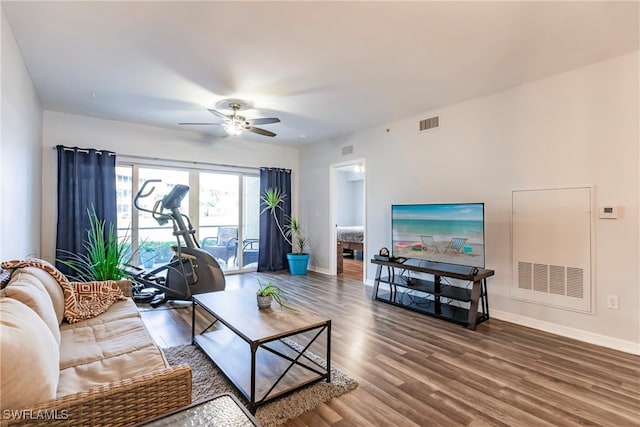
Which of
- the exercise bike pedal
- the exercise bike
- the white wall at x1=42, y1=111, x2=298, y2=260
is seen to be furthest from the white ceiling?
the exercise bike pedal

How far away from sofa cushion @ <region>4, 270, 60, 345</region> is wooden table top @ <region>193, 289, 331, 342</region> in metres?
0.92

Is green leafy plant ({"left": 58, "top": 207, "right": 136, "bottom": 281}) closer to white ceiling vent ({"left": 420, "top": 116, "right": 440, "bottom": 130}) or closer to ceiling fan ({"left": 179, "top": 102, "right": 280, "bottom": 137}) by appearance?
ceiling fan ({"left": 179, "top": 102, "right": 280, "bottom": 137})

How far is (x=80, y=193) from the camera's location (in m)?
4.21

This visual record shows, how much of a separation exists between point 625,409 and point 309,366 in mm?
1994

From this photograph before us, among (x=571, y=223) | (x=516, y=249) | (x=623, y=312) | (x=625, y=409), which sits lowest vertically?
(x=625, y=409)

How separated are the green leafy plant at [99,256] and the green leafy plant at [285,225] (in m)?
2.44

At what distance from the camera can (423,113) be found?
4.17 meters

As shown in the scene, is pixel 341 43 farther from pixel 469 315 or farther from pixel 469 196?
pixel 469 315

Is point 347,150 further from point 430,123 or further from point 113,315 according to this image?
point 113,315

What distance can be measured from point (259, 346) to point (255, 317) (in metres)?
0.34

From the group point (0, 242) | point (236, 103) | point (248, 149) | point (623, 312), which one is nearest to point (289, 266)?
point (248, 149)

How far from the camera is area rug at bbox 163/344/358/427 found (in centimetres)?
179

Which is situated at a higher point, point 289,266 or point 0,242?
point 0,242

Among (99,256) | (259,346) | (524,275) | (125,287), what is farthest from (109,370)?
(524,275)
